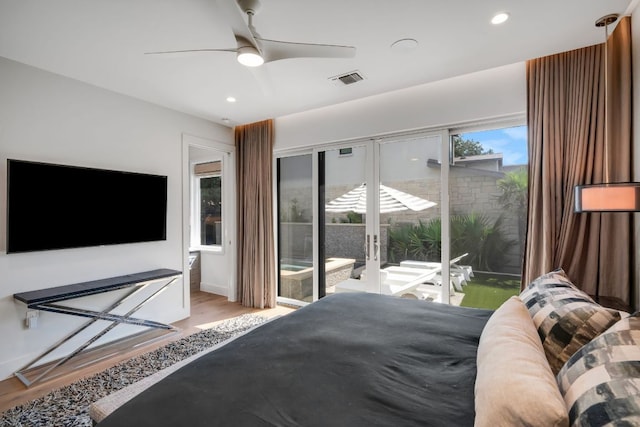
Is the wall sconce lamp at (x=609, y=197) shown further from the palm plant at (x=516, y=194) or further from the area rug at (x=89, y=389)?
the area rug at (x=89, y=389)

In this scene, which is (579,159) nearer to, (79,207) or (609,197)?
(609,197)

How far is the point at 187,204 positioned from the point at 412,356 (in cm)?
353

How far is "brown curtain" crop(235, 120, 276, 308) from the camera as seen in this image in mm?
4422

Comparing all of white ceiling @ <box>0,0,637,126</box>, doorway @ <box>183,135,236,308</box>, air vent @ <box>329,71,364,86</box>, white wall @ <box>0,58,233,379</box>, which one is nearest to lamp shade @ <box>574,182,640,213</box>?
white ceiling @ <box>0,0,637,126</box>

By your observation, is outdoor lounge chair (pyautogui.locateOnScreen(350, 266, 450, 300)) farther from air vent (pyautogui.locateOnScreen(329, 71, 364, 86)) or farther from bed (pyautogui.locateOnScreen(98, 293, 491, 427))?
air vent (pyautogui.locateOnScreen(329, 71, 364, 86))

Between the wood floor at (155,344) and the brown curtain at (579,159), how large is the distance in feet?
10.5

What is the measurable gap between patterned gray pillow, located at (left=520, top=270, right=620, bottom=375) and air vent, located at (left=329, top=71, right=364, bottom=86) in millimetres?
2369

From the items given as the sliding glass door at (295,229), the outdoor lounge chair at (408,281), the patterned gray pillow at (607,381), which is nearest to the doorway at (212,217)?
the sliding glass door at (295,229)

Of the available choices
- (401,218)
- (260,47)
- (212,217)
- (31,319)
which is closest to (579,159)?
(401,218)

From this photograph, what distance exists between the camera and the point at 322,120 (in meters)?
4.05

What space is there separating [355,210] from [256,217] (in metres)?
1.49

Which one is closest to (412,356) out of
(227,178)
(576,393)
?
(576,393)

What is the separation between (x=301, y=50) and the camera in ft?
6.40

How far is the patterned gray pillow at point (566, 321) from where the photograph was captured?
122cm
